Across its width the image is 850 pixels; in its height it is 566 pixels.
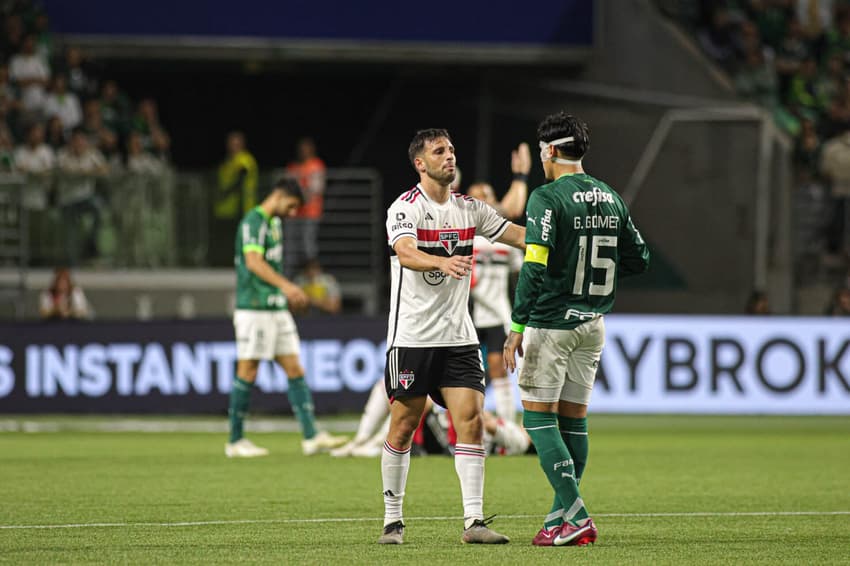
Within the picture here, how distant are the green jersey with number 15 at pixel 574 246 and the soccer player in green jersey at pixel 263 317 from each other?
5.53 m

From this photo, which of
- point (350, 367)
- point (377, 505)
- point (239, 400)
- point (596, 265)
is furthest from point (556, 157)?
point (350, 367)

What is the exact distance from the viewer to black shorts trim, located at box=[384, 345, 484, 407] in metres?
8.35

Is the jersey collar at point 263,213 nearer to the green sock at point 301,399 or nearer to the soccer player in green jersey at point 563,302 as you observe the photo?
the green sock at point 301,399

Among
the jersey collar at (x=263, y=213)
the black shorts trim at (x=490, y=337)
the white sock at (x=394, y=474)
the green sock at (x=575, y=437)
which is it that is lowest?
the white sock at (x=394, y=474)

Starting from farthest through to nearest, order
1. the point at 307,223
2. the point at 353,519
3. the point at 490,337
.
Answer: the point at 307,223 → the point at 490,337 → the point at 353,519

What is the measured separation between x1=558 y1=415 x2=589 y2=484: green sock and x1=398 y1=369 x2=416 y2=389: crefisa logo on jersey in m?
0.85

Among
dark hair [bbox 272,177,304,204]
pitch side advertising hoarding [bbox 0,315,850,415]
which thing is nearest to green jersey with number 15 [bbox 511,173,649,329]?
dark hair [bbox 272,177,304,204]

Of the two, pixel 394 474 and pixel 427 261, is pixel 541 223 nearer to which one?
pixel 427 261

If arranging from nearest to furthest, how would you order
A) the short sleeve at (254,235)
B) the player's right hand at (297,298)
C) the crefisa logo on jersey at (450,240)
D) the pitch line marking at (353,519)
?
the crefisa logo on jersey at (450,240), the pitch line marking at (353,519), the player's right hand at (297,298), the short sleeve at (254,235)

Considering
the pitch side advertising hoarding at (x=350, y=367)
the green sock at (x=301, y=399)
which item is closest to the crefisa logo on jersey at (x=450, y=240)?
the green sock at (x=301, y=399)

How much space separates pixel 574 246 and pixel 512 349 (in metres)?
0.65

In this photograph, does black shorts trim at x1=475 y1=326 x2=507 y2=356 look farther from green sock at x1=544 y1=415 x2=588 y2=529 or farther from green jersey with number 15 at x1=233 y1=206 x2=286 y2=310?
green sock at x1=544 y1=415 x2=588 y2=529

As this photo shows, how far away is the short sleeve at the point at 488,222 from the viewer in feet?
28.0

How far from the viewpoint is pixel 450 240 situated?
840 centimetres
